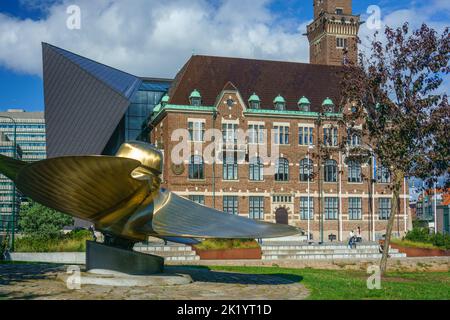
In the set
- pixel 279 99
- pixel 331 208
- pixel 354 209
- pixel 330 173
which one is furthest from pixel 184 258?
pixel 354 209

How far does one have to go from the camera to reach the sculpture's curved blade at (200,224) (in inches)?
539

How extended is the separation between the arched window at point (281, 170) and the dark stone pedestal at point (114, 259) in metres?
39.4

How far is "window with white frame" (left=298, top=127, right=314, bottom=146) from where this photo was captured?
55.5 metres

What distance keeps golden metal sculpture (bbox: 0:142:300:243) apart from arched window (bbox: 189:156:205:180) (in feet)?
116

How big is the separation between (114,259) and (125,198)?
83.4 inches

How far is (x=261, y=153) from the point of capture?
5400 centimetres

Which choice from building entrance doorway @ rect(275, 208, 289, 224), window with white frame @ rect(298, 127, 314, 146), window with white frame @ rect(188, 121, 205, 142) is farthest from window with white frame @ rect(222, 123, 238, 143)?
building entrance doorway @ rect(275, 208, 289, 224)

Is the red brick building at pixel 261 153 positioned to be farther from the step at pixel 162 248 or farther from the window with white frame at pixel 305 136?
the step at pixel 162 248

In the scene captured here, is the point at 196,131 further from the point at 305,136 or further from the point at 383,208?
the point at 383,208

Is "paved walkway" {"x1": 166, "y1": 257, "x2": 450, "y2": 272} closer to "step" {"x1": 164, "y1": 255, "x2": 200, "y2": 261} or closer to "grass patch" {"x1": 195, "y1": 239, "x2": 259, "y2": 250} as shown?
"step" {"x1": 164, "y1": 255, "x2": 200, "y2": 261}

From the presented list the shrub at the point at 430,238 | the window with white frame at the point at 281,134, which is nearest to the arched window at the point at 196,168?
the window with white frame at the point at 281,134
